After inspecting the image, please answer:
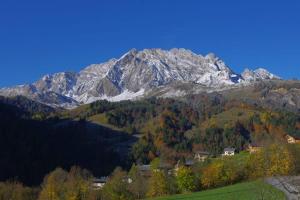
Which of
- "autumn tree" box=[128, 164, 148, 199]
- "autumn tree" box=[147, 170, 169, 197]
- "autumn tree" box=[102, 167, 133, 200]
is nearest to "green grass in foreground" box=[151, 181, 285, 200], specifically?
"autumn tree" box=[147, 170, 169, 197]

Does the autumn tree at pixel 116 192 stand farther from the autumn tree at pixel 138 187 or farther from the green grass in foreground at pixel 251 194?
the green grass in foreground at pixel 251 194

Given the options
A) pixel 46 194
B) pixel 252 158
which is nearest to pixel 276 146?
pixel 252 158

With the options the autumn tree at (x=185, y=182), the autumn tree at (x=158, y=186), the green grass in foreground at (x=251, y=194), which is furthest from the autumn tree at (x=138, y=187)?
the green grass in foreground at (x=251, y=194)

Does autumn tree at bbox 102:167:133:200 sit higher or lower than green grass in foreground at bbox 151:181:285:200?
lower

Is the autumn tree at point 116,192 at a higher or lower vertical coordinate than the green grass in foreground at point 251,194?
lower

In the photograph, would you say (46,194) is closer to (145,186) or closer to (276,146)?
(145,186)

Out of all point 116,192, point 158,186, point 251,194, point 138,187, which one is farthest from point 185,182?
point 251,194

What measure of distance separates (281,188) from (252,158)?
57.1 m

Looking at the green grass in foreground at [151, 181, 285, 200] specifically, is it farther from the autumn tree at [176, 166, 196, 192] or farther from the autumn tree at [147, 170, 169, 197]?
the autumn tree at [147, 170, 169, 197]

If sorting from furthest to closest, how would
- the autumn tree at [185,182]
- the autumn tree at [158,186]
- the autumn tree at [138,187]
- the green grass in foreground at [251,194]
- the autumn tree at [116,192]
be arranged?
the autumn tree at [138,187] → the autumn tree at [158,186] → the autumn tree at [116,192] → the autumn tree at [185,182] → the green grass in foreground at [251,194]

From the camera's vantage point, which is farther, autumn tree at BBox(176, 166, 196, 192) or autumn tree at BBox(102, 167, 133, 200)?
autumn tree at BBox(102, 167, 133, 200)

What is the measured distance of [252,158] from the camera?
4587 inches

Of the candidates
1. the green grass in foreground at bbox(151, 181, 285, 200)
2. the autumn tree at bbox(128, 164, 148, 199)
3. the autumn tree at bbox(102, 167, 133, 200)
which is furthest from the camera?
the autumn tree at bbox(128, 164, 148, 199)

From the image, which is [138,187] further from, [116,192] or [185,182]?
[185,182]
